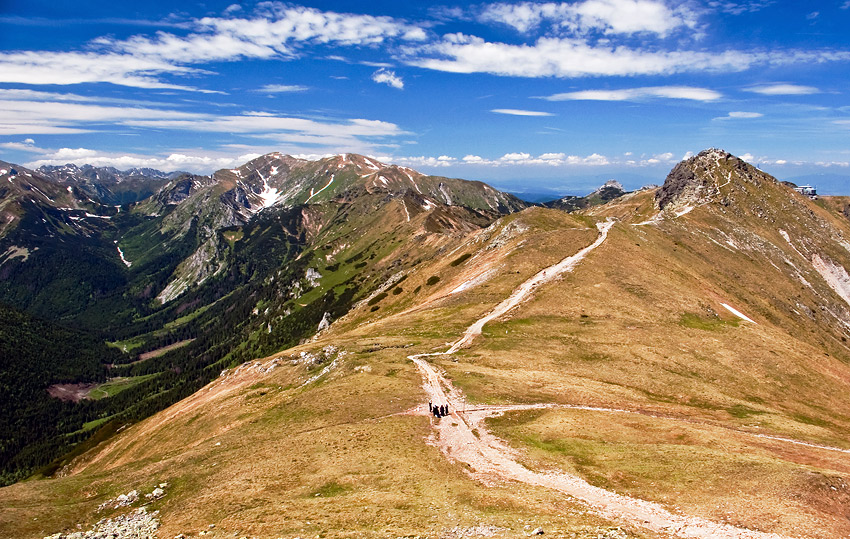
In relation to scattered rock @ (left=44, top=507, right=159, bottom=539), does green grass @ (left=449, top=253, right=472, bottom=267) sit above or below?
above

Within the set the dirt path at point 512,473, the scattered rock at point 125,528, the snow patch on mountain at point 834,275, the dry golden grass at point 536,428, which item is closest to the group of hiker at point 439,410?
the dirt path at point 512,473

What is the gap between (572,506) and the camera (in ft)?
101

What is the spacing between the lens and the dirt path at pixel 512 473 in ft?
90.4

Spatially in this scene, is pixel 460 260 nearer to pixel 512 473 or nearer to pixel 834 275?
pixel 512 473

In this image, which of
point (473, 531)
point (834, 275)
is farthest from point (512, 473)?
point (834, 275)

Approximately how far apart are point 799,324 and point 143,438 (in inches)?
6499

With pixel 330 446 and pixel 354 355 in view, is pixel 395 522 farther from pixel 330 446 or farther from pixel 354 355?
pixel 354 355

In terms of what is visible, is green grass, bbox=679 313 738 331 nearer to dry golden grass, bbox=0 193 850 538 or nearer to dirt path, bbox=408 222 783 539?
dry golden grass, bbox=0 193 850 538

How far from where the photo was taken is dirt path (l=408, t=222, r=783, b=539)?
90.4 feet

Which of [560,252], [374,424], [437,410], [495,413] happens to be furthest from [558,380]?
[560,252]

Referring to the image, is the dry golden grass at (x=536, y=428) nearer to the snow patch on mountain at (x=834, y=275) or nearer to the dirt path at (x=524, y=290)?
the dirt path at (x=524, y=290)

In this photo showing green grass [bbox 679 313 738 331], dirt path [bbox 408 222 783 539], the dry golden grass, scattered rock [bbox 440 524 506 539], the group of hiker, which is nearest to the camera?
scattered rock [bbox 440 524 506 539]

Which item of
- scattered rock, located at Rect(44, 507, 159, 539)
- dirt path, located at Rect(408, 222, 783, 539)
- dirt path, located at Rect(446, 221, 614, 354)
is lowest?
scattered rock, located at Rect(44, 507, 159, 539)

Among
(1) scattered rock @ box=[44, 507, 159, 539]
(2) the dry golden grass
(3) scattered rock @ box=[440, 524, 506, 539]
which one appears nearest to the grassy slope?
(2) the dry golden grass
